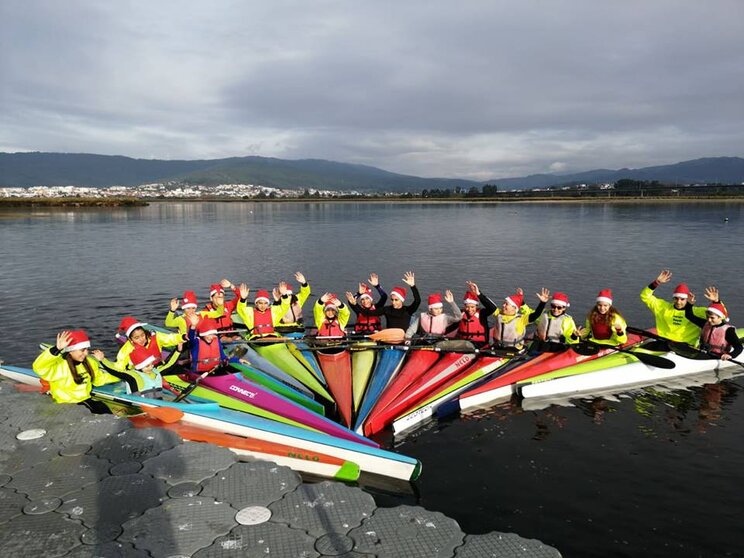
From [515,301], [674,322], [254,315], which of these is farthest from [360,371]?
[674,322]

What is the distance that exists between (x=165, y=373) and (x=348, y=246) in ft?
119

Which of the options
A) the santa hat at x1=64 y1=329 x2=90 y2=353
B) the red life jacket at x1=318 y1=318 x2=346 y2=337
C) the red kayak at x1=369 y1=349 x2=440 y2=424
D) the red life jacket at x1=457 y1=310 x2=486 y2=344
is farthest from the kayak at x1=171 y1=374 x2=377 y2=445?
the red life jacket at x1=457 y1=310 x2=486 y2=344

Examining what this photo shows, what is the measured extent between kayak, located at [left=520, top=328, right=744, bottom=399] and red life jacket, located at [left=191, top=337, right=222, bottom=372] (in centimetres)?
718

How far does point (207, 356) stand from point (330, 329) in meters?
3.86

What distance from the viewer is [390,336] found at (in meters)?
13.7

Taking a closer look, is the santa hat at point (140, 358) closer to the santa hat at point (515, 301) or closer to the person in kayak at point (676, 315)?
the santa hat at point (515, 301)

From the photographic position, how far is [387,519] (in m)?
5.48

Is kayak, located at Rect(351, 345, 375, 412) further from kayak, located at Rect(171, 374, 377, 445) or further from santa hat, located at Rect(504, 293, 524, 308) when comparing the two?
santa hat, located at Rect(504, 293, 524, 308)

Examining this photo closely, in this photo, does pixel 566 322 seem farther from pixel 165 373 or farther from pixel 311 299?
pixel 311 299

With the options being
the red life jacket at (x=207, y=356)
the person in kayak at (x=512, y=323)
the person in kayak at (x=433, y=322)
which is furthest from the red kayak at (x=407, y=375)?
the red life jacket at (x=207, y=356)

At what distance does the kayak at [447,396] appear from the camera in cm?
1012

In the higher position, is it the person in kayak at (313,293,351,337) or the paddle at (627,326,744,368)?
the person in kayak at (313,293,351,337)

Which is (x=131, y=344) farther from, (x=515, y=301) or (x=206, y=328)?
(x=515, y=301)

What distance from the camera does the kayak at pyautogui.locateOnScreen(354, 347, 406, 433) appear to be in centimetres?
1009
